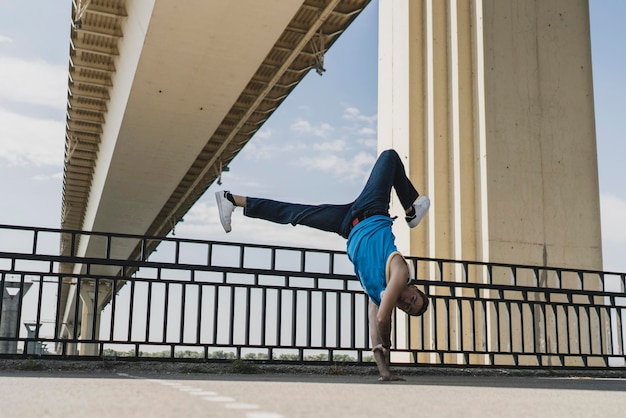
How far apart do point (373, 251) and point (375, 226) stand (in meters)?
0.25

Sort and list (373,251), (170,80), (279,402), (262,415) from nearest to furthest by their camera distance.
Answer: (262,415), (279,402), (373,251), (170,80)

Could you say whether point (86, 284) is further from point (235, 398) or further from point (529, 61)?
point (235, 398)

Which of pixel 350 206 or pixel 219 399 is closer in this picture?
pixel 219 399

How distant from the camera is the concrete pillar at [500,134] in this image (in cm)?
1245

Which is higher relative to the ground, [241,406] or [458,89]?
[458,89]

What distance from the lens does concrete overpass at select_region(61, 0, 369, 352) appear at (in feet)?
37.5

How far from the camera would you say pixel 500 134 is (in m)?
12.5

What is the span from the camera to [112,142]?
17594 millimetres

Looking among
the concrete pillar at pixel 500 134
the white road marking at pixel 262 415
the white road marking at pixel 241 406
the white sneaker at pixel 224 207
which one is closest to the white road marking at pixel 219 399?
Answer: the white road marking at pixel 241 406

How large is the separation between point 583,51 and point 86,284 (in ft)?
111

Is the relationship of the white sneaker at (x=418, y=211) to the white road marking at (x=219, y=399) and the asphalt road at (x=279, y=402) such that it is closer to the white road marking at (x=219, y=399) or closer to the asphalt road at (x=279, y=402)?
the asphalt road at (x=279, y=402)

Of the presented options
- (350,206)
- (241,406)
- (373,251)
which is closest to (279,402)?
(241,406)

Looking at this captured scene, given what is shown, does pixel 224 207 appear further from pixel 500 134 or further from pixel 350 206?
pixel 500 134

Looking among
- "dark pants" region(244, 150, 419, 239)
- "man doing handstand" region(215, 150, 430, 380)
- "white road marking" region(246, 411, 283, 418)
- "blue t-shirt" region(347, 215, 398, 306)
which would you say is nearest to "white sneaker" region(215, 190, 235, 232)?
"man doing handstand" region(215, 150, 430, 380)
